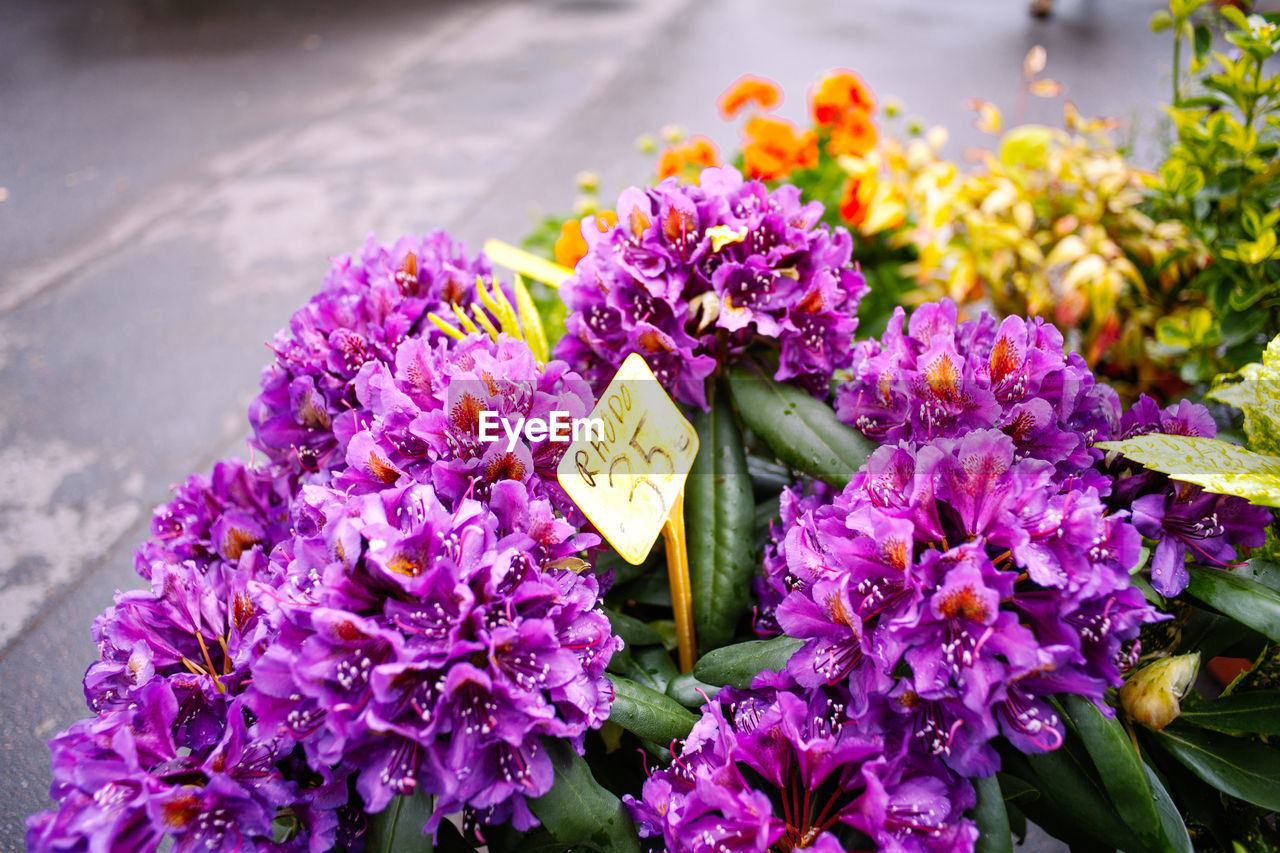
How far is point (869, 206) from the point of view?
7.72 feet

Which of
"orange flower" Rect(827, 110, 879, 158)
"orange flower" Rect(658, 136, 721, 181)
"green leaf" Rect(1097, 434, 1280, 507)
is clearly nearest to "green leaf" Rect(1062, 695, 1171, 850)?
"green leaf" Rect(1097, 434, 1280, 507)

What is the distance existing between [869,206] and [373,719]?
2085mm

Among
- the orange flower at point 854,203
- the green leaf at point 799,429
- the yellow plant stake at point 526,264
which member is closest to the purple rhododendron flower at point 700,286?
the green leaf at point 799,429

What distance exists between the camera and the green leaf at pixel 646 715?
0.92 meters

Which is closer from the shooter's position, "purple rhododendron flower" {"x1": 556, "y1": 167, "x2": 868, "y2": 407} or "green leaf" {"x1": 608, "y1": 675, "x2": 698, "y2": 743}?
"green leaf" {"x1": 608, "y1": 675, "x2": 698, "y2": 743}

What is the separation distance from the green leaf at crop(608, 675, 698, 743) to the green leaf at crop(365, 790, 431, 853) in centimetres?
23

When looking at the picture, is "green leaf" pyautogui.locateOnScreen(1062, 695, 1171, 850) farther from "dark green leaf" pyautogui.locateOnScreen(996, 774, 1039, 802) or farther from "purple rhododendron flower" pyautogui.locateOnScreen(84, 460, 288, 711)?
"purple rhododendron flower" pyautogui.locateOnScreen(84, 460, 288, 711)

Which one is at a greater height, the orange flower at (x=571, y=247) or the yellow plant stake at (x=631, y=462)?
the yellow plant stake at (x=631, y=462)

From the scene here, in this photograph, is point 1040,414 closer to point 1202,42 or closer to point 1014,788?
point 1014,788

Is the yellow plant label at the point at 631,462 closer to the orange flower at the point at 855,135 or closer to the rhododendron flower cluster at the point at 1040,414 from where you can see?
the rhododendron flower cluster at the point at 1040,414

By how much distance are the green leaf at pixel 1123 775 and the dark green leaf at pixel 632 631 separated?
0.53 m

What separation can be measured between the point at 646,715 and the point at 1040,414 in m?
0.59

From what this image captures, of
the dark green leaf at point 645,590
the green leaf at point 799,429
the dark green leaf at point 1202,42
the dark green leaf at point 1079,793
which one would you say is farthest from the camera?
the dark green leaf at point 1202,42

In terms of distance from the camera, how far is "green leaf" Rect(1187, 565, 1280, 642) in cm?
87
